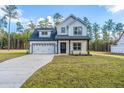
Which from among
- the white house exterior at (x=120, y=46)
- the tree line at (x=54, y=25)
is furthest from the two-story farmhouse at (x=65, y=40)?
the tree line at (x=54, y=25)

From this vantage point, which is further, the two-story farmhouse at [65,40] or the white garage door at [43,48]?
the white garage door at [43,48]

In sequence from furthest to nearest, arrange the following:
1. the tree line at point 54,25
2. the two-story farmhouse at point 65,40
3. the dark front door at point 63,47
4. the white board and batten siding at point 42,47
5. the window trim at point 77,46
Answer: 1. the tree line at point 54,25
2. the white board and batten siding at point 42,47
3. the dark front door at point 63,47
4. the window trim at point 77,46
5. the two-story farmhouse at point 65,40

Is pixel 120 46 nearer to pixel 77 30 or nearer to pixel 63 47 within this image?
pixel 77 30

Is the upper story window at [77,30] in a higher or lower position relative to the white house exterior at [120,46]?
higher

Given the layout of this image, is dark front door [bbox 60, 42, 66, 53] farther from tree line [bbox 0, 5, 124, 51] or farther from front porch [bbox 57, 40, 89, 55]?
tree line [bbox 0, 5, 124, 51]

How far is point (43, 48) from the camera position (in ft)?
99.1

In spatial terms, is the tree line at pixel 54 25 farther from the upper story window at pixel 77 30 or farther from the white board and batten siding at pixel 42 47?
the upper story window at pixel 77 30

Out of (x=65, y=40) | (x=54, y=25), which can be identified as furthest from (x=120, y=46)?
(x=54, y=25)

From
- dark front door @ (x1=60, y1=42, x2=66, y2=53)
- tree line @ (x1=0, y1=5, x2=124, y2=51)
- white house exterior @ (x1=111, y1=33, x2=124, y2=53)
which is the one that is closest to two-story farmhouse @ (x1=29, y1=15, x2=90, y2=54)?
dark front door @ (x1=60, y1=42, x2=66, y2=53)

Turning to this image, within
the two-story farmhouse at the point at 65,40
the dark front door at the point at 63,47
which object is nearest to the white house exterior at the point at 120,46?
the two-story farmhouse at the point at 65,40

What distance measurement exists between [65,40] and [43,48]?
3101 mm

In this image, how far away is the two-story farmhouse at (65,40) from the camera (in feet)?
94.8

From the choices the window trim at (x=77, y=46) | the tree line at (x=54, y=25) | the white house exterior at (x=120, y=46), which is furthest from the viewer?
the tree line at (x=54, y=25)

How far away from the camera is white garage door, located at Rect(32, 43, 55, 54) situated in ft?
98.4
